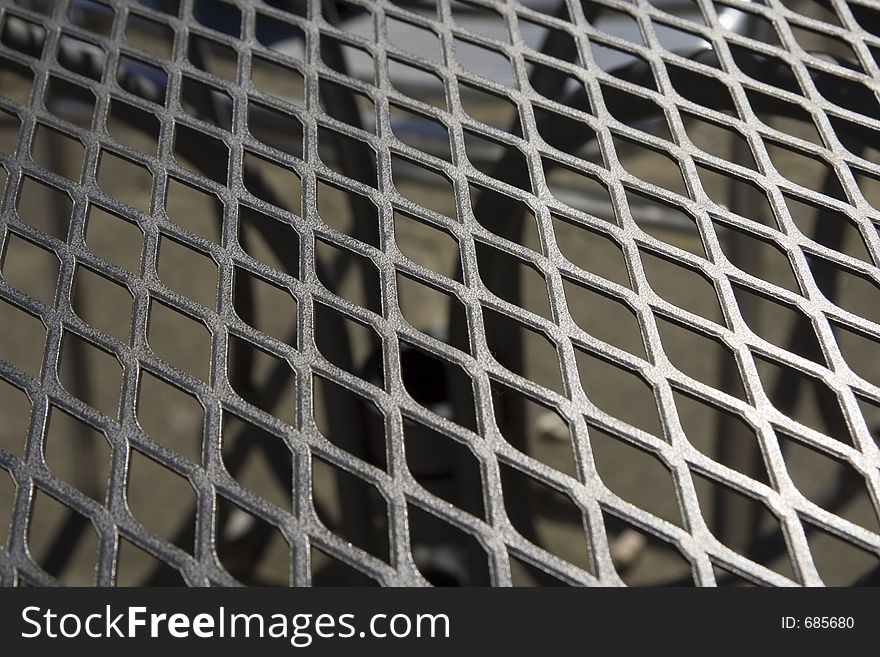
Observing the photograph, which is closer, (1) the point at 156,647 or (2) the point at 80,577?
(1) the point at 156,647

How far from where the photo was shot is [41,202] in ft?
4.13

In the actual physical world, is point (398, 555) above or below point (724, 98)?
below

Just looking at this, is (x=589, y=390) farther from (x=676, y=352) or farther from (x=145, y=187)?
(x=145, y=187)

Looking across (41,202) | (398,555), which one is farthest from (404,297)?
(398,555)

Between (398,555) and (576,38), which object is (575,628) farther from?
(576,38)

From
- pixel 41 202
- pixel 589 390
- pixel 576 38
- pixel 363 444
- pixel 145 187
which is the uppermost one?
pixel 145 187

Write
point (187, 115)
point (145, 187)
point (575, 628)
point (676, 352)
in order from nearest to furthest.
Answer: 1. point (575, 628)
2. point (187, 115)
3. point (676, 352)
4. point (145, 187)

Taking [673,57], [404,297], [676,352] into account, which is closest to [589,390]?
[676,352]

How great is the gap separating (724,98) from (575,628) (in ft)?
1.26

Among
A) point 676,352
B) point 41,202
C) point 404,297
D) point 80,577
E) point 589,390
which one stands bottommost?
point 80,577

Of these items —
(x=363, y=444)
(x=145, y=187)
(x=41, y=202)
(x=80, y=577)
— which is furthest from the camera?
(x=145, y=187)

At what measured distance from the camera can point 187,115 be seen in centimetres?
58

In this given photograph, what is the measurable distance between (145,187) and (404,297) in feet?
2.59

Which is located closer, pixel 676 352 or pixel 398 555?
pixel 398 555
